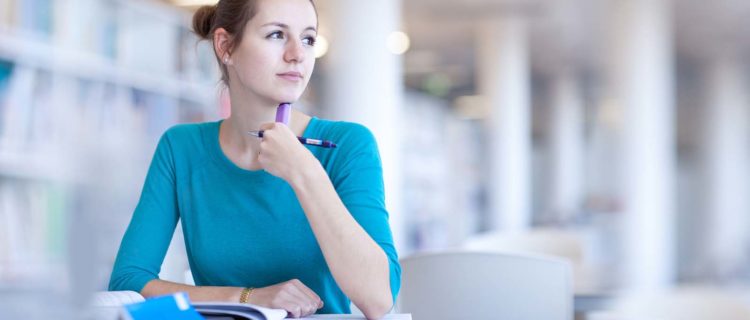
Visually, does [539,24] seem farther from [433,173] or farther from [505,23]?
[433,173]

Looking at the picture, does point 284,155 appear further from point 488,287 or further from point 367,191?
point 488,287

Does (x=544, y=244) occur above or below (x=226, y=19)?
below

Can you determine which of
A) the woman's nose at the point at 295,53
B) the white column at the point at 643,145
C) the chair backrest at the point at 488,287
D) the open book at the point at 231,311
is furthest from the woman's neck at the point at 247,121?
the white column at the point at 643,145

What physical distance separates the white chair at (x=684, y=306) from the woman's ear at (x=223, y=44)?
1.01 m

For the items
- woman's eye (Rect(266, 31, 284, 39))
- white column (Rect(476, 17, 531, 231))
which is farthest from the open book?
white column (Rect(476, 17, 531, 231))

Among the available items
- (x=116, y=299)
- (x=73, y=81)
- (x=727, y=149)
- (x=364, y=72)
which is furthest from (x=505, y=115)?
(x=116, y=299)

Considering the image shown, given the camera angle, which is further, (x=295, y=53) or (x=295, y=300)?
(x=295, y=53)

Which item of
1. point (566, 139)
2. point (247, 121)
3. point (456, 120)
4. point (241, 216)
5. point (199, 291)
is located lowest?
point (199, 291)

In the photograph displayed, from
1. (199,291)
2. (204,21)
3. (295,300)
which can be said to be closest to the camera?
(295,300)

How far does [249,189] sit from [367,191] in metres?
0.21

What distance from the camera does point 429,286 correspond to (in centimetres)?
188

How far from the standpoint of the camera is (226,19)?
62.4 inches

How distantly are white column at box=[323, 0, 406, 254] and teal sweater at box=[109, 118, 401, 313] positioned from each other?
3096mm

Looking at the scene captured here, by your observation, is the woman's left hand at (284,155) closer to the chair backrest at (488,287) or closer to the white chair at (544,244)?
the chair backrest at (488,287)
